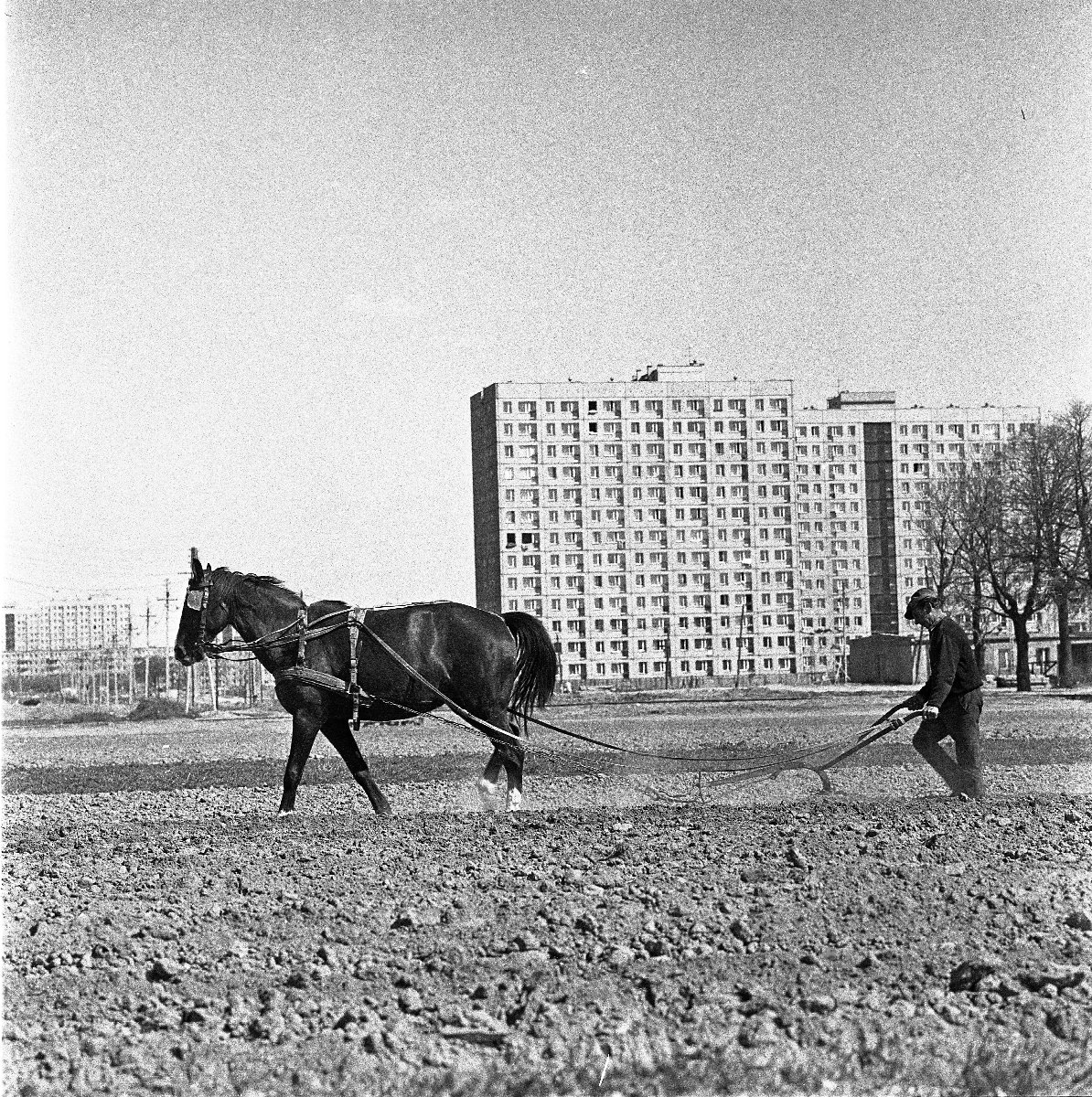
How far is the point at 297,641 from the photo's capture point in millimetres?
12914

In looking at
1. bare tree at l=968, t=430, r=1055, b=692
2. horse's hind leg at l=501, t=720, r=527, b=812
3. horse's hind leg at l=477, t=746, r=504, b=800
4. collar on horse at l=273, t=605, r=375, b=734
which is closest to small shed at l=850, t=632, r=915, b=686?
bare tree at l=968, t=430, r=1055, b=692

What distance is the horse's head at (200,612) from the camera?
13.2m

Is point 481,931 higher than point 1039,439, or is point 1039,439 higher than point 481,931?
point 1039,439

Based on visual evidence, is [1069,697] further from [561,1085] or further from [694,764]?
[561,1085]

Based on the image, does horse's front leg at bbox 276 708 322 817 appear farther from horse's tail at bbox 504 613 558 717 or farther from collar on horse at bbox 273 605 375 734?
horse's tail at bbox 504 613 558 717

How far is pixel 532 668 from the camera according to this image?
13.7 metres

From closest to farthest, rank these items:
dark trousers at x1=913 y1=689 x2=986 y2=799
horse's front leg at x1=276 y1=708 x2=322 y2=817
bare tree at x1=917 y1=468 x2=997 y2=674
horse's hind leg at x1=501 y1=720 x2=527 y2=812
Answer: dark trousers at x1=913 y1=689 x2=986 y2=799
horse's front leg at x1=276 y1=708 x2=322 y2=817
horse's hind leg at x1=501 y1=720 x2=527 y2=812
bare tree at x1=917 y1=468 x2=997 y2=674

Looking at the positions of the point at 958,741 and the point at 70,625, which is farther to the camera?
the point at 70,625

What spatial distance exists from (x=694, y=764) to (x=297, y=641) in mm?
7516

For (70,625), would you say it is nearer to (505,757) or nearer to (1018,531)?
(1018,531)

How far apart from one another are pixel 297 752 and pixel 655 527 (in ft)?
453

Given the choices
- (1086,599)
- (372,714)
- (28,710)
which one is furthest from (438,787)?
(28,710)

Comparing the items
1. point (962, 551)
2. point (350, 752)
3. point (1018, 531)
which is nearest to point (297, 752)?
point (350, 752)

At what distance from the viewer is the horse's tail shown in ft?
45.0
